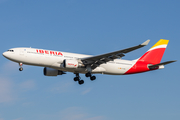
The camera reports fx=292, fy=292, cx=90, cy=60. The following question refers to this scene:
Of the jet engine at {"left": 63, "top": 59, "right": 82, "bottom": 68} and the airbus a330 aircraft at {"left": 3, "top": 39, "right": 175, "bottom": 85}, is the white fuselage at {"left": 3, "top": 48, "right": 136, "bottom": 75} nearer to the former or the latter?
the airbus a330 aircraft at {"left": 3, "top": 39, "right": 175, "bottom": 85}

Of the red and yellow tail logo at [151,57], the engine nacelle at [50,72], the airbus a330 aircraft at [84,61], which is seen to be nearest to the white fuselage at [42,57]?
the airbus a330 aircraft at [84,61]

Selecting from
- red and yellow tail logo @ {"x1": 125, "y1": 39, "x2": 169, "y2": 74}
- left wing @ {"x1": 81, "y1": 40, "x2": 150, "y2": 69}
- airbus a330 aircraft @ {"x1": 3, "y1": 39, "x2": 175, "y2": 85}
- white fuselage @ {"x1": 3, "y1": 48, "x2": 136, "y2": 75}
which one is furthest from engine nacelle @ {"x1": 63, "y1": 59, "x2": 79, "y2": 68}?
red and yellow tail logo @ {"x1": 125, "y1": 39, "x2": 169, "y2": 74}

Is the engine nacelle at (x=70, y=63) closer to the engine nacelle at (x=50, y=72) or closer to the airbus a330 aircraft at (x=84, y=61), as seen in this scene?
the airbus a330 aircraft at (x=84, y=61)

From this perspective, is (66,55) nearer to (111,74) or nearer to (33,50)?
(33,50)

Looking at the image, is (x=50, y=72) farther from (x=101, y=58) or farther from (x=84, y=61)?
(x=101, y=58)

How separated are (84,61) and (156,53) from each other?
13889 millimetres

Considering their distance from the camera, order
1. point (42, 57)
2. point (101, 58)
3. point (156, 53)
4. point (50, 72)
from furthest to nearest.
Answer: point (156, 53) → point (50, 72) → point (101, 58) → point (42, 57)

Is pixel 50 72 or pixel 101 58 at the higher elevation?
pixel 101 58

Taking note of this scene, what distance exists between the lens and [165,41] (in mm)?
50406

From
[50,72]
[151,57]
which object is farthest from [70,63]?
[151,57]

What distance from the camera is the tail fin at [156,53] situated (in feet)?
157

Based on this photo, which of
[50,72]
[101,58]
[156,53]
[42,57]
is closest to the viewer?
[42,57]

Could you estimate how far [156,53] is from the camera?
49031 mm

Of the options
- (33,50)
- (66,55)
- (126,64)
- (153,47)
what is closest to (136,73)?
(126,64)
